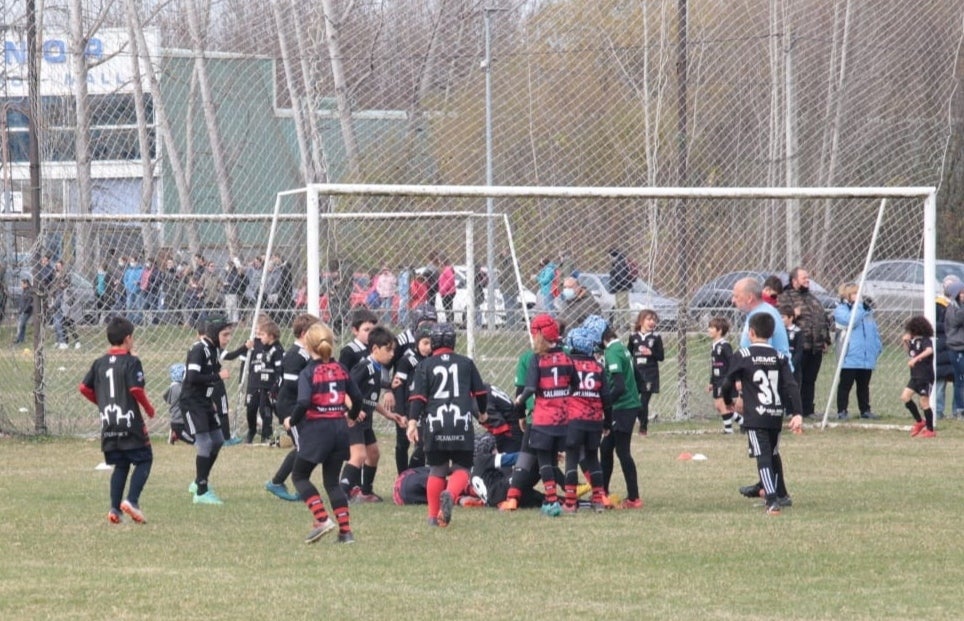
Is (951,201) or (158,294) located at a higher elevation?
(951,201)

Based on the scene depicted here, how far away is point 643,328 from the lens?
18562 millimetres

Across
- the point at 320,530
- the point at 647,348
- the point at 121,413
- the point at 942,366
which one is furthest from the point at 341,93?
the point at 942,366

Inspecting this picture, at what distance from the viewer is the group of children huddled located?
10.4 meters

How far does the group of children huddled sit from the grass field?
0.31 metres

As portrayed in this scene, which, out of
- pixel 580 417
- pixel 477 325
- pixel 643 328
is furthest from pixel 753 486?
pixel 477 325

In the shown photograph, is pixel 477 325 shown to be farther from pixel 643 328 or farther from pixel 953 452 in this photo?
pixel 953 452

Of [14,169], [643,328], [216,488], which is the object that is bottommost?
[216,488]

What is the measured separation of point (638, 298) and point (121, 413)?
10.6 meters

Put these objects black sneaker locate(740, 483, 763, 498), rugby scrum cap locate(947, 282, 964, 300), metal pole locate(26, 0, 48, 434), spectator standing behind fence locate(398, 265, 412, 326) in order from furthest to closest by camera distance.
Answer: rugby scrum cap locate(947, 282, 964, 300) < spectator standing behind fence locate(398, 265, 412, 326) < metal pole locate(26, 0, 48, 434) < black sneaker locate(740, 483, 763, 498)

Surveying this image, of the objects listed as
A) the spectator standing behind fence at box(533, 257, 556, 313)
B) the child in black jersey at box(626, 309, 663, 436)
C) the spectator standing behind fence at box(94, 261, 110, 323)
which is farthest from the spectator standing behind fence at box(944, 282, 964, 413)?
the spectator standing behind fence at box(94, 261, 110, 323)

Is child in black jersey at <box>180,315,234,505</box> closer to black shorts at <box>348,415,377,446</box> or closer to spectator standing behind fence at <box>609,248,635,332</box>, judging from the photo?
black shorts at <box>348,415,377,446</box>

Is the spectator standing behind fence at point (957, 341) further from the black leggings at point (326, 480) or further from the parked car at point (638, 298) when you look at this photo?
the black leggings at point (326, 480)

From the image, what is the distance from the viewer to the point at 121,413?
11.1m

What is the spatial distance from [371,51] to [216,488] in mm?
6174
